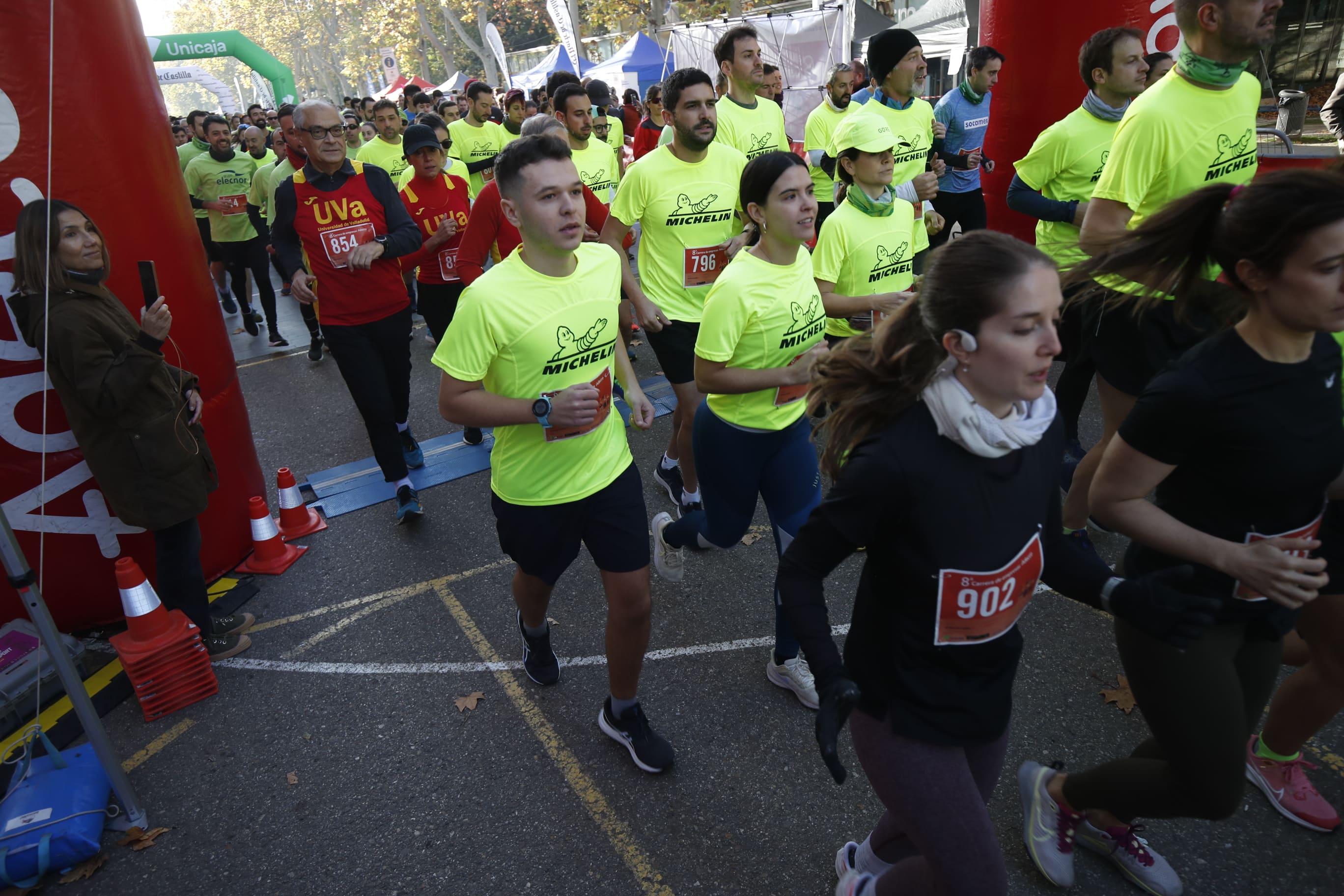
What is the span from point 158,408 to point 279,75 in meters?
29.9

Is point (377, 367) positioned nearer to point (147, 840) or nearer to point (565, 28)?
point (147, 840)

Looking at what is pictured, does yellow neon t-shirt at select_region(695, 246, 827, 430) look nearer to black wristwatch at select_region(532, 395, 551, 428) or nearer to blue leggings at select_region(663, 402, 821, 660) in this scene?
blue leggings at select_region(663, 402, 821, 660)

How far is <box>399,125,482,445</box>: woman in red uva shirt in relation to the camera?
617 centimetres

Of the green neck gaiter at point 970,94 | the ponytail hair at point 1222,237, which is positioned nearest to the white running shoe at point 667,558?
the ponytail hair at point 1222,237

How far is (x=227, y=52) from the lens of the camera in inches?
1054

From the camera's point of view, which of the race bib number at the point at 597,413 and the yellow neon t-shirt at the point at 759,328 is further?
the yellow neon t-shirt at the point at 759,328

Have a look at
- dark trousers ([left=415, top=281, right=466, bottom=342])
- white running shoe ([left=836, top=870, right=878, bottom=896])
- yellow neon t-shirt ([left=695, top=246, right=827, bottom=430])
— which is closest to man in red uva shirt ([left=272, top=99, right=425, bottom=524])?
dark trousers ([left=415, top=281, right=466, bottom=342])

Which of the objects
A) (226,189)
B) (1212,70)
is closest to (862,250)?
(1212,70)

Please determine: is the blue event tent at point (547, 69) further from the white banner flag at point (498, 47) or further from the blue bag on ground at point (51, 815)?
the blue bag on ground at point (51, 815)

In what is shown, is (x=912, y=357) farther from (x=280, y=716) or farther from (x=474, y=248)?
(x=474, y=248)

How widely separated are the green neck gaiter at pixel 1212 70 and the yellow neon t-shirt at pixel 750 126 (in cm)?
314

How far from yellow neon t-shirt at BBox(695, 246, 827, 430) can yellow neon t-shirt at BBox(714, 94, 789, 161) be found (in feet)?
10.6

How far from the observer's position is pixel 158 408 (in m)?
3.79

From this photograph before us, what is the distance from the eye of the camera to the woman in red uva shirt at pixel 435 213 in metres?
6.17
